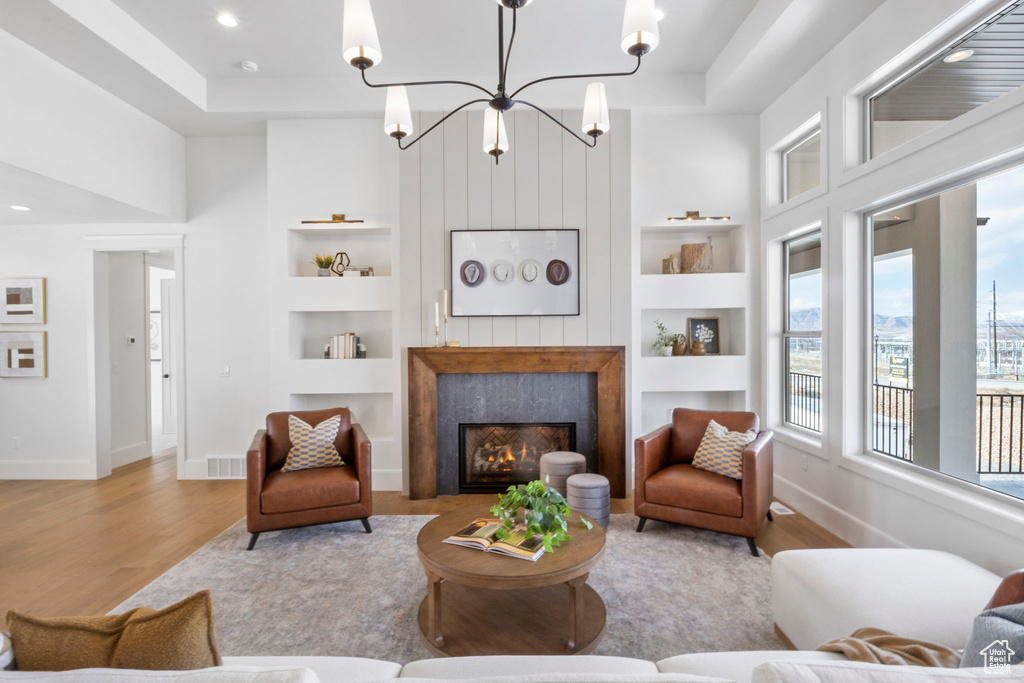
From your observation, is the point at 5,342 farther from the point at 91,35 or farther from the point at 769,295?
the point at 769,295

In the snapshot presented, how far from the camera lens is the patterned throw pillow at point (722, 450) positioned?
10.4 ft

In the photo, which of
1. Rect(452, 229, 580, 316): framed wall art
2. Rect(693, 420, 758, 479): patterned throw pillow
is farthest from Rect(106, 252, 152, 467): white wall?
Rect(693, 420, 758, 479): patterned throw pillow

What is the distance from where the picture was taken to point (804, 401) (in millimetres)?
3932

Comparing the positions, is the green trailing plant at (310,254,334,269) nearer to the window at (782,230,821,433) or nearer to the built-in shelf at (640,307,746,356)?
the built-in shelf at (640,307,746,356)

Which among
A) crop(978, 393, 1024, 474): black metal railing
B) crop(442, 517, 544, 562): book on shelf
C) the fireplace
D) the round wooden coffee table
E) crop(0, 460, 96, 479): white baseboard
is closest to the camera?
the round wooden coffee table

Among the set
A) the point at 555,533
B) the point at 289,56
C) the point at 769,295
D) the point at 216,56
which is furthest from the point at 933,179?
the point at 216,56

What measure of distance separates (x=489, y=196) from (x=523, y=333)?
1.19 metres

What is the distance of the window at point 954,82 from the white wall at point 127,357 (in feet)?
21.8

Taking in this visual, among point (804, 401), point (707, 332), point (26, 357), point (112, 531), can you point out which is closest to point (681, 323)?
point (707, 332)

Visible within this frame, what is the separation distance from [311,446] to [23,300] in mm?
3758

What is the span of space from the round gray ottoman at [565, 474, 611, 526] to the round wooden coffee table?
87 centimetres

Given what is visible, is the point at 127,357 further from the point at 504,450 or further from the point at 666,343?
the point at 666,343

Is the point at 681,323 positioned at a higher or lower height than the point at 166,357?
higher

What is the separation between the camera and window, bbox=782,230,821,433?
3760 millimetres
